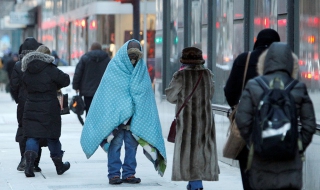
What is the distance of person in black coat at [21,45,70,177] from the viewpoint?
11266mm

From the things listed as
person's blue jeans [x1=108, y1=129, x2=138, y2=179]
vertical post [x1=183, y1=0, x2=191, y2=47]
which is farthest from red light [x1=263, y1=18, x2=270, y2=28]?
vertical post [x1=183, y1=0, x2=191, y2=47]

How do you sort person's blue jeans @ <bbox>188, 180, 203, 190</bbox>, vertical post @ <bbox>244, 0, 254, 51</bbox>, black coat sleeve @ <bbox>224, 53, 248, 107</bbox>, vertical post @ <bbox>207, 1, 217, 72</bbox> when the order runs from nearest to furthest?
black coat sleeve @ <bbox>224, 53, 248, 107</bbox>, person's blue jeans @ <bbox>188, 180, 203, 190</bbox>, vertical post @ <bbox>244, 0, 254, 51</bbox>, vertical post @ <bbox>207, 1, 217, 72</bbox>

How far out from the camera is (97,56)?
16.9 meters

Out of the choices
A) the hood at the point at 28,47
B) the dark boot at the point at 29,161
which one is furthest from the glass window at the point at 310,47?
the hood at the point at 28,47

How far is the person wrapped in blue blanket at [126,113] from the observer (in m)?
10.7

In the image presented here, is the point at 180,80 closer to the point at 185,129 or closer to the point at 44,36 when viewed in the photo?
the point at 185,129

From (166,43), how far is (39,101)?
6844 millimetres

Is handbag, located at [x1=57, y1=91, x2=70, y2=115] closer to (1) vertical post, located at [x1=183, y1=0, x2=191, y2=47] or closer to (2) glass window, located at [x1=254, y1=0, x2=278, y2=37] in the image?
(2) glass window, located at [x1=254, y1=0, x2=278, y2=37]

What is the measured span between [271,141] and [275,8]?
568 cm

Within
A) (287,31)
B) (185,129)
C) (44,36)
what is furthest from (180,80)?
(44,36)

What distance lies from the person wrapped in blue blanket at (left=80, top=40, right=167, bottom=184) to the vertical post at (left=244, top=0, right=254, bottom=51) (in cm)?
228

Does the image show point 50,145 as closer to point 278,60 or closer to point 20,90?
point 20,90

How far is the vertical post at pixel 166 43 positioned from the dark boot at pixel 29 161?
659 centimetres

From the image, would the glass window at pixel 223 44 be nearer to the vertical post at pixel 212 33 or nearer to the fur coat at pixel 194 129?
the vertical post at pixel 212 33
